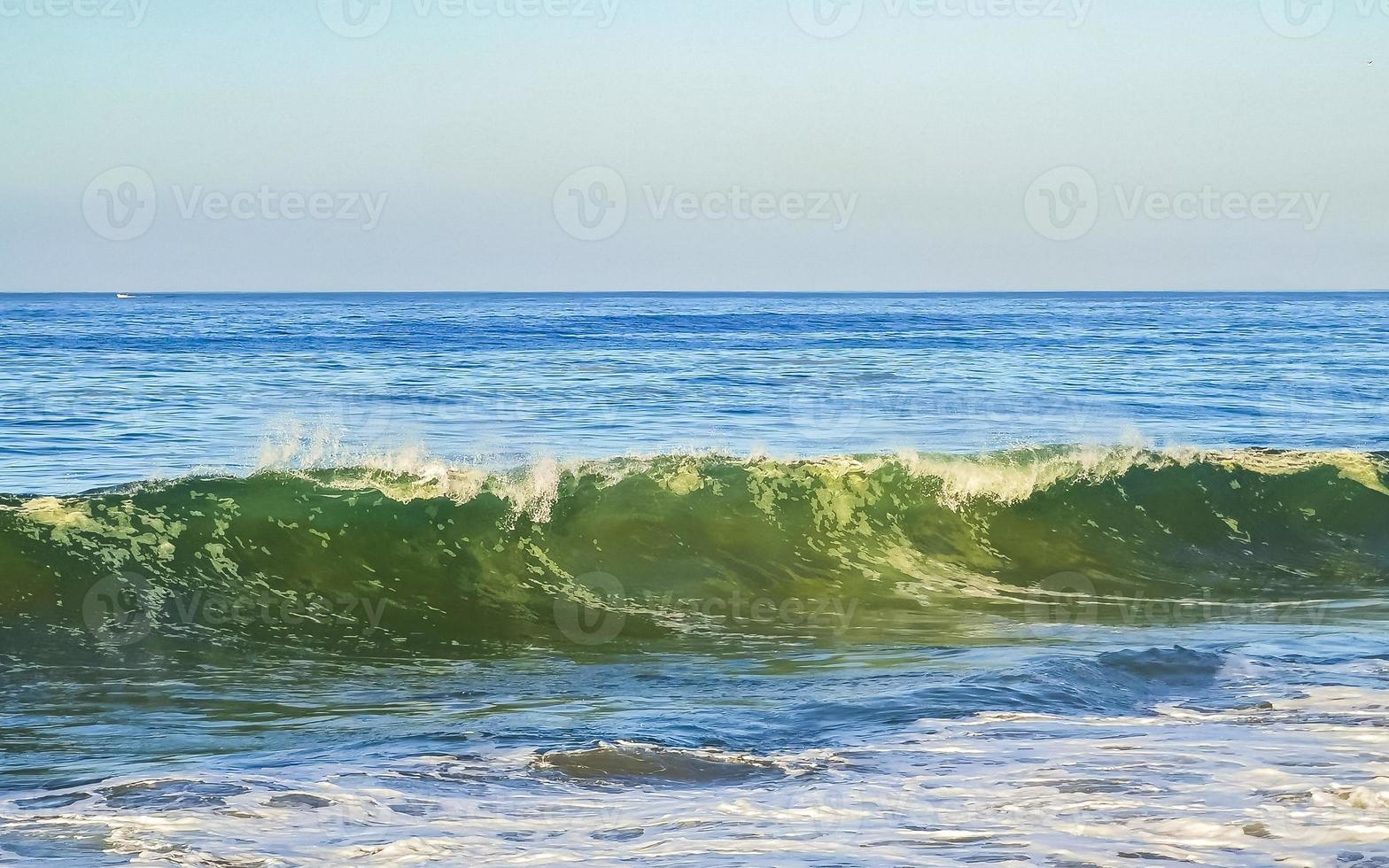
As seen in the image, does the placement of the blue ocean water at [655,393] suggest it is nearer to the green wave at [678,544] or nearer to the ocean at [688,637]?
the ocean at [688,637]

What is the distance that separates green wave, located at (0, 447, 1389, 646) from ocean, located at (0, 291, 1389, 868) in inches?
1.7

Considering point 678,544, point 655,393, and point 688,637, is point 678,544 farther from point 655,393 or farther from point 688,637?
point 655,393

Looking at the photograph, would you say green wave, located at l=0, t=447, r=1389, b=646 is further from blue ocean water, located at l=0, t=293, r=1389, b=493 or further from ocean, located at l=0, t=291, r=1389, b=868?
blue ocean water, located at l=0, t=293, r=1389, b=493

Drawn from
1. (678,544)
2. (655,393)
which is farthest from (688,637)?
(655,393)

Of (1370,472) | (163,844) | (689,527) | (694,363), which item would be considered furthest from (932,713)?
(694,363)

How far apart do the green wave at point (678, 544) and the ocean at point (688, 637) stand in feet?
0.14

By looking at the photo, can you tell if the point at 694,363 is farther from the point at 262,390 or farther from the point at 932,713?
the point at 932,713

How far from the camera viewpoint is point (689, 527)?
12531mm

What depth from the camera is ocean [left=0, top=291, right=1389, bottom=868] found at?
513 centimetres

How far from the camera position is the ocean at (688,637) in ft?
16.8

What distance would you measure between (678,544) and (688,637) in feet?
8.90

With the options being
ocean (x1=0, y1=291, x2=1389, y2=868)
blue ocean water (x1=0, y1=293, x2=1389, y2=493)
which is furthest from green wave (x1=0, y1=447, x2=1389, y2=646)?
blue ocean water (x1=0, y1=293, x2=1389, y2=493)

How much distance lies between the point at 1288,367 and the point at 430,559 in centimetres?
2611

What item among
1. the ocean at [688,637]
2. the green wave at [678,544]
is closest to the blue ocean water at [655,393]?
the ocean at [688,637]
